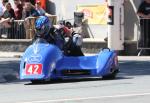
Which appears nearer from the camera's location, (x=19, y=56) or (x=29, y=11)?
(x=19, y=56)

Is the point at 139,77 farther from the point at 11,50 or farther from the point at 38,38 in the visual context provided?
the point at 11,50

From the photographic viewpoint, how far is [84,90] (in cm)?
1420

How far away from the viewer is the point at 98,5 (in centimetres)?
2625

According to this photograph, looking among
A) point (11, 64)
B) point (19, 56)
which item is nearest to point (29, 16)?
point (19, 56)

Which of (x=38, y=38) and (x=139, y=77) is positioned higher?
(x=38, y=38)

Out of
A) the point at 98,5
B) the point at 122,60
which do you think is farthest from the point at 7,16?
the point at 122,60

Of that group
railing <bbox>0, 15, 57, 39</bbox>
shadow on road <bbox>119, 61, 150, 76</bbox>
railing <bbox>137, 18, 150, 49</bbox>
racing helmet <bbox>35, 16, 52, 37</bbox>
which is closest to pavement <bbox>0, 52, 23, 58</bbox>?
railing <bbox>0, 15, 57, 39</bbox>

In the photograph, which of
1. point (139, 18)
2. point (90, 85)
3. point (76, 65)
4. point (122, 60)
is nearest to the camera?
point (90, 85)

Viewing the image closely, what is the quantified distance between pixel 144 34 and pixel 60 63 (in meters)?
9.46

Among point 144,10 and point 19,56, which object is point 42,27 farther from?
point 144,10

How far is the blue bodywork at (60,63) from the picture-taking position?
15.9 meters

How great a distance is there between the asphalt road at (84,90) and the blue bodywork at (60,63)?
8.3 inches

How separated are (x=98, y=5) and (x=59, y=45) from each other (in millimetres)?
9852

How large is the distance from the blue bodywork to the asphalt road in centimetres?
21
